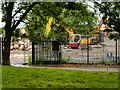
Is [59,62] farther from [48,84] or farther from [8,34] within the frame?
[48,84]

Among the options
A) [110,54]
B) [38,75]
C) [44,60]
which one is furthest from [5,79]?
[110,54]

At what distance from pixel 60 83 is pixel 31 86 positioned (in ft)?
2.40

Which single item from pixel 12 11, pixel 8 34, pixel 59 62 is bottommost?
pixel 59 62

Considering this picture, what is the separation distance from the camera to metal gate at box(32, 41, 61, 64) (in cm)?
1711

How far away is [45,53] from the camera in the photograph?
17.1 meters

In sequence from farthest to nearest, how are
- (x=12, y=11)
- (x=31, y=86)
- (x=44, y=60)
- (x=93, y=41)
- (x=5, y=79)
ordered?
(x=93, y=41)
(x=44, y=60)
(x=12, y=11)
(x=5, y=79)
(x=31, y=86)

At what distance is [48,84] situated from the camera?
270 inches

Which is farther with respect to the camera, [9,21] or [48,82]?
[9,21]

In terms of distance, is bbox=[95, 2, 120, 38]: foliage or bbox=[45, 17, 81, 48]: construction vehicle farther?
bbox=[45, 17, 81, 48]: construction vehicle

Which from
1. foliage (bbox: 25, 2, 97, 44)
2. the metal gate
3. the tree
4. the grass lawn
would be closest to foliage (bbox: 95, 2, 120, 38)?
the grass lawn

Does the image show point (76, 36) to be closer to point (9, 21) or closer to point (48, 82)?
point (9, 21)

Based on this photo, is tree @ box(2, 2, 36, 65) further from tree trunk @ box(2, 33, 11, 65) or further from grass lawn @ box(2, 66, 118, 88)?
grass lawn @ box(2, 66, 118, 88)

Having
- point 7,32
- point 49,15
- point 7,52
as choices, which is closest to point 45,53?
point 49,15

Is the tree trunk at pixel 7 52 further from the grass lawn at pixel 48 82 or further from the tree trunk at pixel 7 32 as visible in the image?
the grass lawn at pixel 48 82
